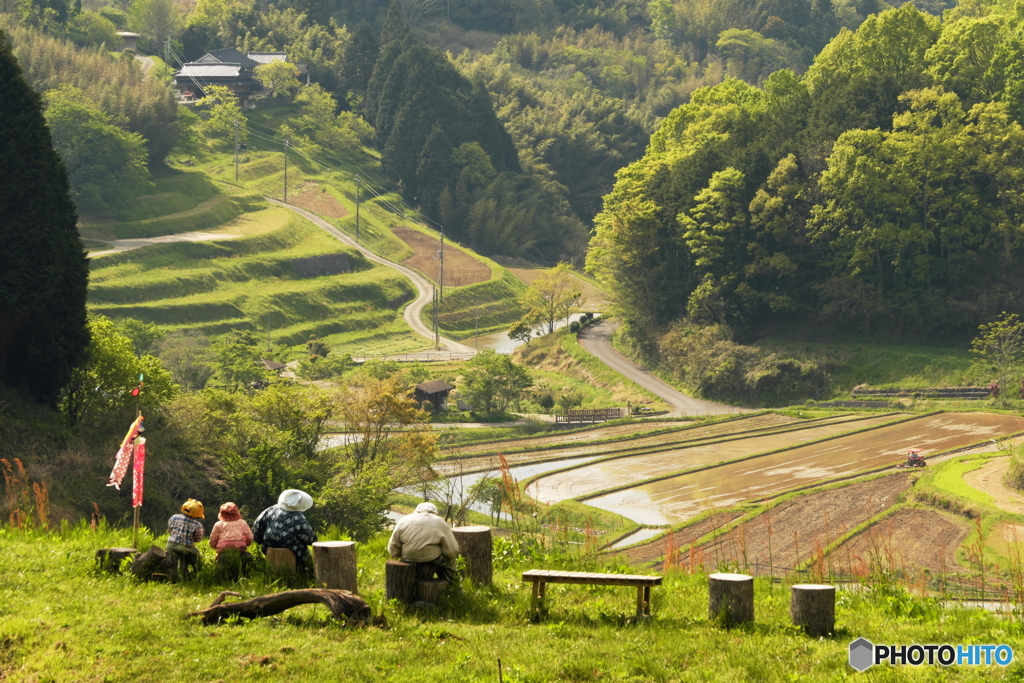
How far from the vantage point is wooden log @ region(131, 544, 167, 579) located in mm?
11945

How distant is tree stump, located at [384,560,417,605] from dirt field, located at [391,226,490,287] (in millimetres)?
89722

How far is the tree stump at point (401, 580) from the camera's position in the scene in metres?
11.2

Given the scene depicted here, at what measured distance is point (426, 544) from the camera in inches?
436

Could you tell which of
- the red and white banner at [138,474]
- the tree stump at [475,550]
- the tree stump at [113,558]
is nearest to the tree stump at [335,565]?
the tree stump at [475,550]

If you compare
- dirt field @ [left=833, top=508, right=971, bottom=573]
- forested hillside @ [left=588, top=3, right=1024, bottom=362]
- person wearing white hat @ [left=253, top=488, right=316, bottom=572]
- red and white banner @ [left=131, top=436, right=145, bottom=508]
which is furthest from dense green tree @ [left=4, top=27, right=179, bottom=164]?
person wearing white hat @ [left=253, top=488, right=316, bottom=572]

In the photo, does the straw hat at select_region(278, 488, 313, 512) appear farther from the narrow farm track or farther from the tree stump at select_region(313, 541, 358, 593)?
the narrow farm track

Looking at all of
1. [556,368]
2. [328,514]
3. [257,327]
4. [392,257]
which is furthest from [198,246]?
[328,514]

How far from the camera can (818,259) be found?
241ft

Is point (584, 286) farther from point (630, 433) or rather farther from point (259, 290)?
point (630, 433)

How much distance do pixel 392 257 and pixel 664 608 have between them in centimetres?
9569

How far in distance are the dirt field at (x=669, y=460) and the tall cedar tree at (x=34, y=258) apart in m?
19.2

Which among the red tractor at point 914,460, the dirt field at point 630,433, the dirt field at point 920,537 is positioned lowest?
the dirt field at point 630,433

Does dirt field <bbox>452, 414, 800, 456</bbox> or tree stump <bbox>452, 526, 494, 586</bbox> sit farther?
dirt field <bbox>452, 414, 800, 456</bbox>

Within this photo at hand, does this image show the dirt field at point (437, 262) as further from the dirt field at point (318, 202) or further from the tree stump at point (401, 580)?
the tree stump at point (401, 580)
